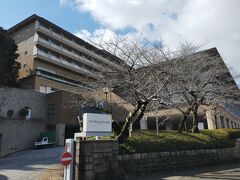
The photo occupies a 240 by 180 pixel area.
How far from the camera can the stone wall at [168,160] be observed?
11.0 meters

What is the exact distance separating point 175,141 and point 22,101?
69.8 feet

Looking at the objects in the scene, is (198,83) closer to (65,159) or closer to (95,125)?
(95,125)

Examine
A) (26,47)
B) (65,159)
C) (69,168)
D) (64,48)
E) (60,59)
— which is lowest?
(69,168)

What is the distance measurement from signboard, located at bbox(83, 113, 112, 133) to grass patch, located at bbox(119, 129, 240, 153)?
1.32 metres

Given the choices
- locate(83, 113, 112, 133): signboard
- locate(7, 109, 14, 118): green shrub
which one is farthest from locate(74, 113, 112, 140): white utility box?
locate(7, 109, 14, 118): green shrub

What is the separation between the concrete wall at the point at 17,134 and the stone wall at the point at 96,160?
17196 millimetres

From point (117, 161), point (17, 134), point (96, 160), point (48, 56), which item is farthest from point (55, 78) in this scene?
point (96, 160)

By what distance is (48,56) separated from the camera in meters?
39.4

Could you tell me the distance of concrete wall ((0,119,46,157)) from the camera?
25031 mm

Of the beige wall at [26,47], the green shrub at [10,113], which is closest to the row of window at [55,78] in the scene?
the beige wall at [26,47]

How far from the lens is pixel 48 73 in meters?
38.3

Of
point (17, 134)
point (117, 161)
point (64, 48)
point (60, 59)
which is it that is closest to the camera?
point (117, 161)

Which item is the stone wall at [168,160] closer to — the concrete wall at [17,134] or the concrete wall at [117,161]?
the concrete wall at [117,161]

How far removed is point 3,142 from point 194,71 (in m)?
18.4
